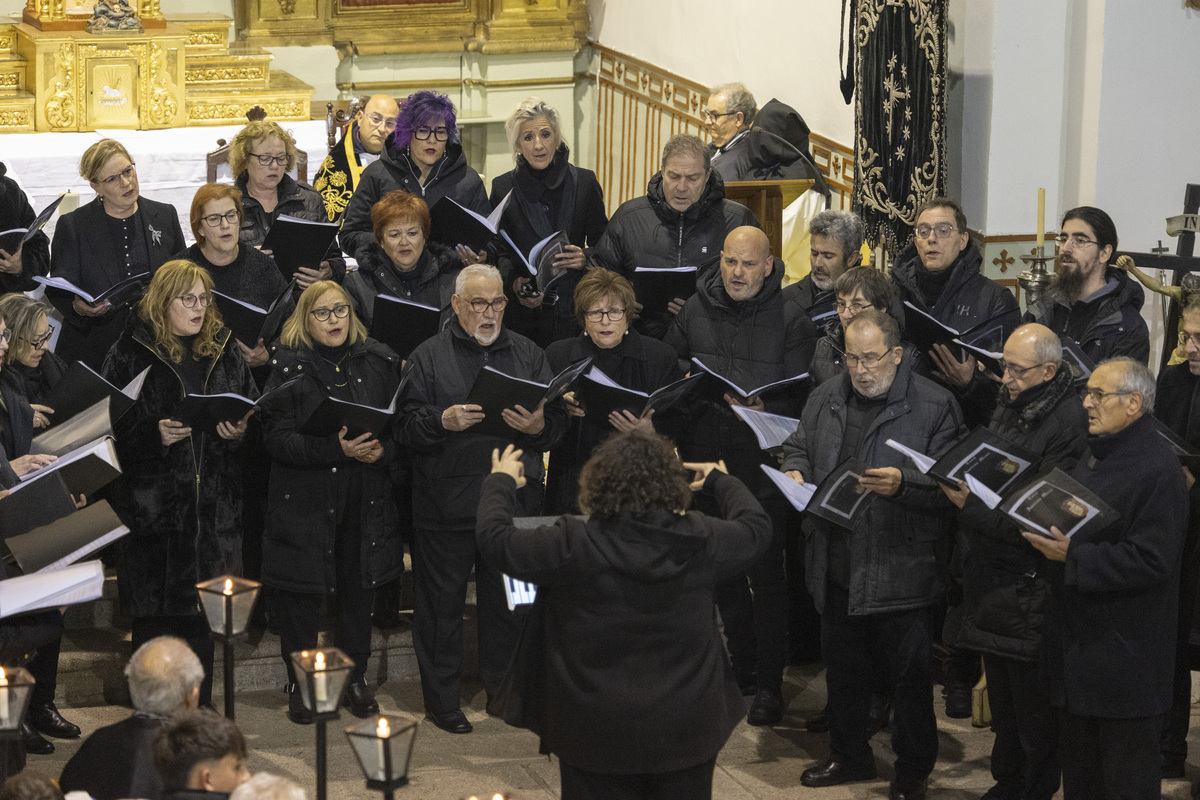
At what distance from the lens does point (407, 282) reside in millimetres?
5660

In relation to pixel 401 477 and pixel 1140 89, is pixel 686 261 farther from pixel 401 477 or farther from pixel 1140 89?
pixel 1140 89

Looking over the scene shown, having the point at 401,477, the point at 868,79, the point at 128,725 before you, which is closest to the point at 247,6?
the point at 868,79

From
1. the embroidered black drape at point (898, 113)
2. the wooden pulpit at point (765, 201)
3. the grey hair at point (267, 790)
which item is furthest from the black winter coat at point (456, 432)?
the grey hair at point (267, 790)

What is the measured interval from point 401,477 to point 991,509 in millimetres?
2232

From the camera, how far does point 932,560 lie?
15.6ft

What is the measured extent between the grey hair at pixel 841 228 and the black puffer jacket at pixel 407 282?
1363mm

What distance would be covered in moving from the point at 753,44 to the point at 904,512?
5058 mm

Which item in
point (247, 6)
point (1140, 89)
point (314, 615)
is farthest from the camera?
point (247, 6)

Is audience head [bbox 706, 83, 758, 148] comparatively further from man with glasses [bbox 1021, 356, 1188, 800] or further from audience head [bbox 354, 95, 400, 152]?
man with glasses [bbox 1021, 356, 1188, 800]

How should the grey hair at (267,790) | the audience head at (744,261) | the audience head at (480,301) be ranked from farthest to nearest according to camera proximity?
the audience head at (744,261) → the audience head at (480,301) → the grey hair at (267,790)

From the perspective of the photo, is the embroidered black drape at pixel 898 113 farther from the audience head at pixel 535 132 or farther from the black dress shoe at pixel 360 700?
the black dress shoe at pixel 360 700

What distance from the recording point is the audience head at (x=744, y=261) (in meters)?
5.37

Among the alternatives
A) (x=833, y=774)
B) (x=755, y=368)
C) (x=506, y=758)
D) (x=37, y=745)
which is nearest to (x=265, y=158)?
(x=755, y=368)

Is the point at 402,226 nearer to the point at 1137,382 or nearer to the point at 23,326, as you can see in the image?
the point at 23,326
